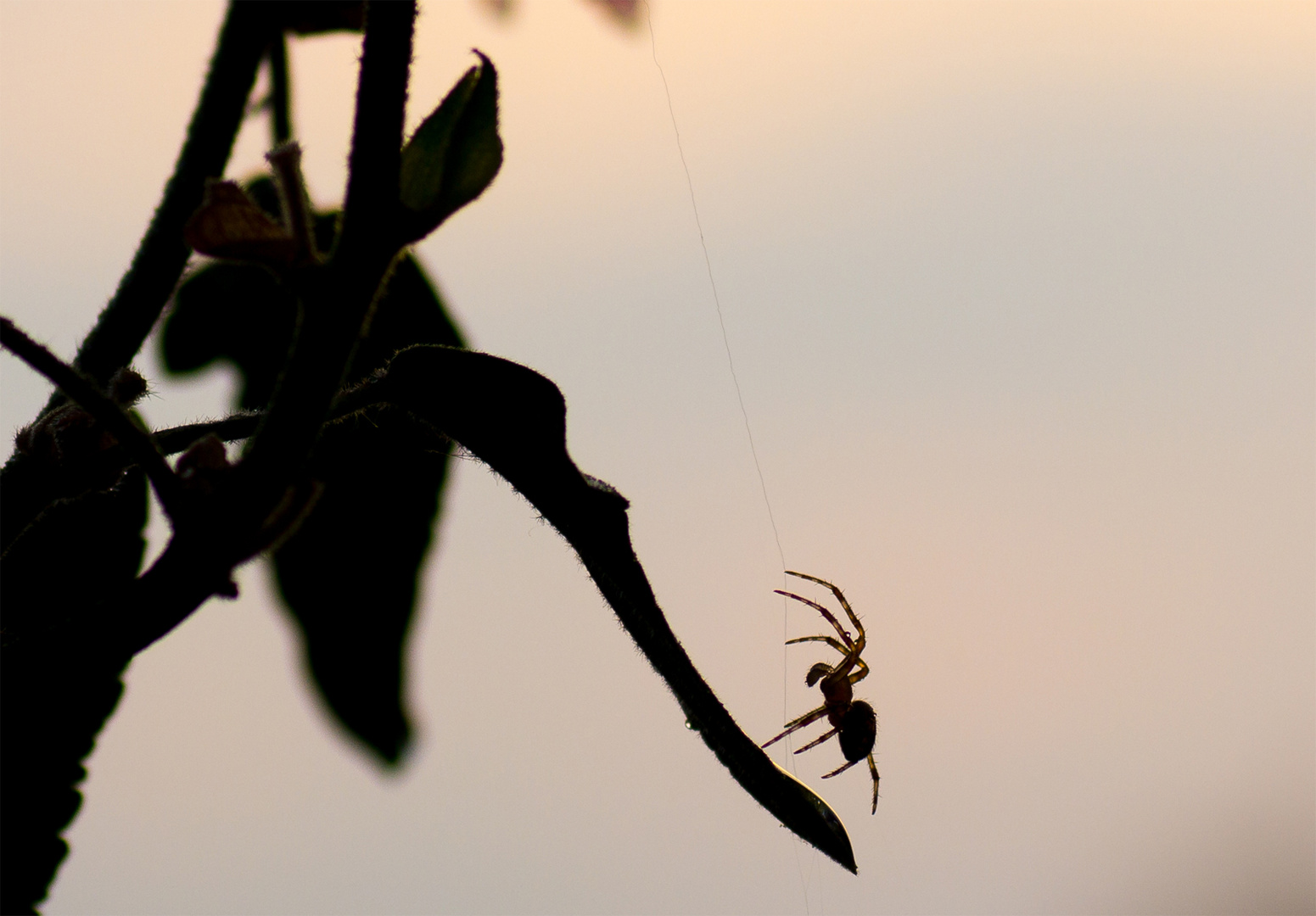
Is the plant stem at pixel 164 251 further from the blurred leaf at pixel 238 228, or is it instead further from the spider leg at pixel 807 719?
the spider leg at pixel 807 719

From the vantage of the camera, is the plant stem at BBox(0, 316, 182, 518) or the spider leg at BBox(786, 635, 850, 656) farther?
the spider leg at BBox(786, 635, 850, 656)

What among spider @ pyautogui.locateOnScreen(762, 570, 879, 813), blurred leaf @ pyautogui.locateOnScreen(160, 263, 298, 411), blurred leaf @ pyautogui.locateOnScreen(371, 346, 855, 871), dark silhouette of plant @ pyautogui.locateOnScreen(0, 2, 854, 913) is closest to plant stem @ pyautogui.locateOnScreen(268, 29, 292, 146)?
dark silhouette of plant @ pyautogui.locateOnScreen(0, 2, 854, 913)

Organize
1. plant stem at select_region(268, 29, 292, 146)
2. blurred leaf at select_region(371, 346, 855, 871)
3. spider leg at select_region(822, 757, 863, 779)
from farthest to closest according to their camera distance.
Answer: spider leg at select_region(822, 757, 863, 779)
plant stem at select_region(268, 29, 292, 146)
blurred leaf at select_region(371, 346, 855, 871)

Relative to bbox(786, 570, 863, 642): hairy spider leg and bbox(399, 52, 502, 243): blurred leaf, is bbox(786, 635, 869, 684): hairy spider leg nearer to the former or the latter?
bbox(786, 570, 863, 642): hairy spider leg

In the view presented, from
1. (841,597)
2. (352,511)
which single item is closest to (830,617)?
(841,597)

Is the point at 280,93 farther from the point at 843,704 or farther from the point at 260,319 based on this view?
the point at 843,704

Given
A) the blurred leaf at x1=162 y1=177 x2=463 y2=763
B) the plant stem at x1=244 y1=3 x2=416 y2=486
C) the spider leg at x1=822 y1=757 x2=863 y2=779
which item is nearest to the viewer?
the plant stem at x1=244 y1=3 x2=416 y2=486

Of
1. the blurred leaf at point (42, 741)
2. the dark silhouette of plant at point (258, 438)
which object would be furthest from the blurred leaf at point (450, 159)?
the blurred leaf at point (42, 741)

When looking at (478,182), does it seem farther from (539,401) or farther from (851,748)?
(851,748)
